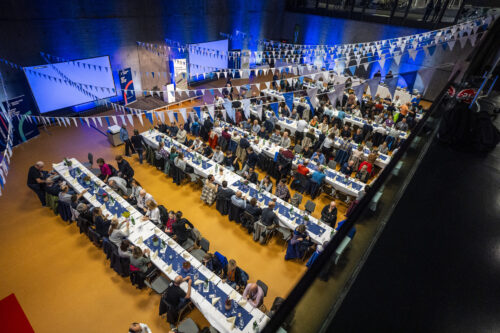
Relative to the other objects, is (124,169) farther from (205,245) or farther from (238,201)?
(205,245)

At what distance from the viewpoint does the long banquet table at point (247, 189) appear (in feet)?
20.9

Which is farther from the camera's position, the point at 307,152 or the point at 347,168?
the point at 307,152

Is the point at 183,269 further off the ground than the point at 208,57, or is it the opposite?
the point at 208,57

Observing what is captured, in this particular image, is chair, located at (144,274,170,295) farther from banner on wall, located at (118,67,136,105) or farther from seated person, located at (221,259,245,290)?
banner on wall, located at (118,67,136,105)

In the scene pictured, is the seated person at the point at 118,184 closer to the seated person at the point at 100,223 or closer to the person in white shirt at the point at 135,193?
the person in white shirt at the point at 135,193

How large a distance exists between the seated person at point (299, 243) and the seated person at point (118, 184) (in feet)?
15.2

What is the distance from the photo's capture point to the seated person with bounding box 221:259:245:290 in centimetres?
518

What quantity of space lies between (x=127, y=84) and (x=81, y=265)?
33.7 feet

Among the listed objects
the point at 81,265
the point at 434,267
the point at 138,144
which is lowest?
the point at 81,265

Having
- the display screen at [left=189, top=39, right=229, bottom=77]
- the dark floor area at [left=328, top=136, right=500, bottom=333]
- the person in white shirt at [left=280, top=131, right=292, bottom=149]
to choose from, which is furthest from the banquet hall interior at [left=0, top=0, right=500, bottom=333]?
the person in white shirt at [left=280, top=131, right=292, bottom=149]

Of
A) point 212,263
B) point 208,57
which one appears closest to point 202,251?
point 212,263

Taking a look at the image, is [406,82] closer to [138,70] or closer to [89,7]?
[138,70]

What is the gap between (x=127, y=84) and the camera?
13.8 m

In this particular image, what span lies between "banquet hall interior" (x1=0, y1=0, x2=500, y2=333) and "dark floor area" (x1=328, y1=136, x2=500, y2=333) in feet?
0.04
